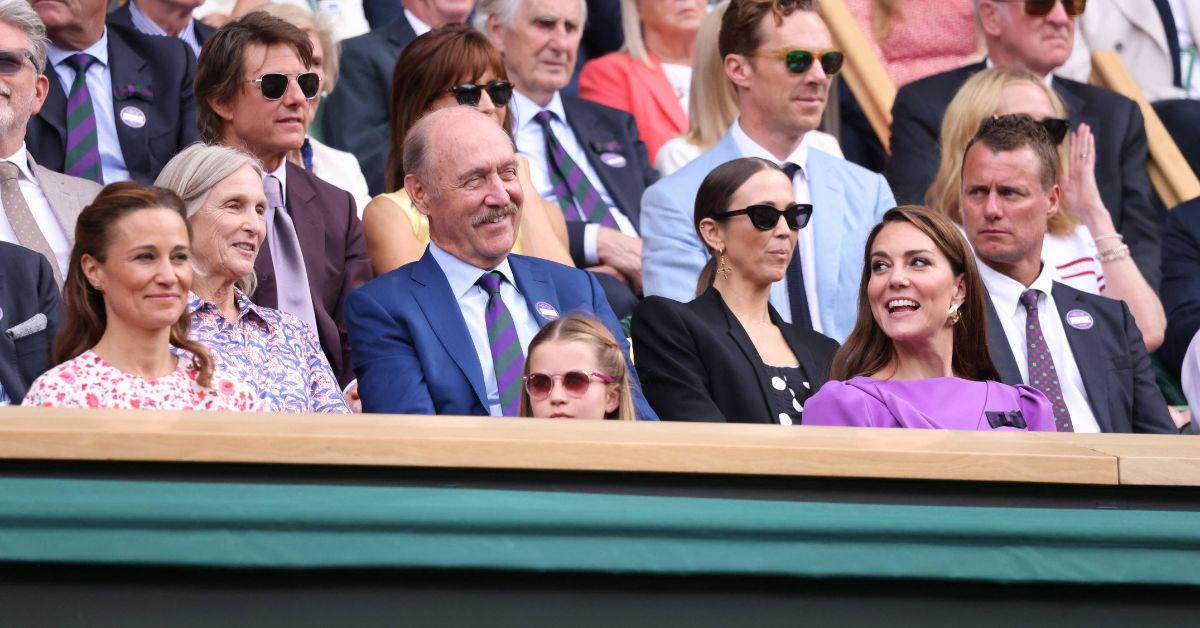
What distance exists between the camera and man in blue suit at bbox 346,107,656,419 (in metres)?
3.41

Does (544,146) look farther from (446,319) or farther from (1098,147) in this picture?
(1098,147)

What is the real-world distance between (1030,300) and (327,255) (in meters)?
1.80

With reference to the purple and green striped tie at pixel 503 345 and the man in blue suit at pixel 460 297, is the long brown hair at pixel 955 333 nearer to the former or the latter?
the man in blue suit at pixel 460 297

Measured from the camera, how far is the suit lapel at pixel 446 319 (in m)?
3.42

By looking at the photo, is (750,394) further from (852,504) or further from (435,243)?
(852,504)

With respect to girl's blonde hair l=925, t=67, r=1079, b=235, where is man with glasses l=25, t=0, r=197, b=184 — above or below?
above

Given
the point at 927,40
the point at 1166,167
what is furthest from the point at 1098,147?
the point at 927,40

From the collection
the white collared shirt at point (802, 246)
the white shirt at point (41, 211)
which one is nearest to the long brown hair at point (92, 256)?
the white shirt at point (41, 211)

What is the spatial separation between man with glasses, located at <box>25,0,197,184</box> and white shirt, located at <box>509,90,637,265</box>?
1.01 metres

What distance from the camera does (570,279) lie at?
3.76 meters

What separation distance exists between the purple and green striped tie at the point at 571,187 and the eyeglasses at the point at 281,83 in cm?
103

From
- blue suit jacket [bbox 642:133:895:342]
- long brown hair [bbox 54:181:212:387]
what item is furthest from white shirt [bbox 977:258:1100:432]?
long brown hair [bbox 54:181:212:387]

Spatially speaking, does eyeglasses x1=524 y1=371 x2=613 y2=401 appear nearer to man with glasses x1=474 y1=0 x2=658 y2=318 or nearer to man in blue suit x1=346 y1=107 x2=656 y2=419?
man in blue suit x1=346 y1=107 x2=656 y2=419

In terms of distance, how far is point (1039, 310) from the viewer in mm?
4160
